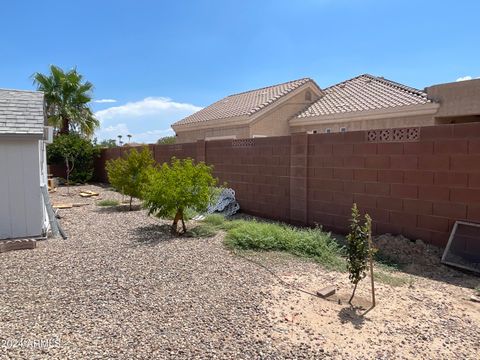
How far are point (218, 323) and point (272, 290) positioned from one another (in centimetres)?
112

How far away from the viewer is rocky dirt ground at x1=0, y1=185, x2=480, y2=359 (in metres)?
3.44

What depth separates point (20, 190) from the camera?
760cm

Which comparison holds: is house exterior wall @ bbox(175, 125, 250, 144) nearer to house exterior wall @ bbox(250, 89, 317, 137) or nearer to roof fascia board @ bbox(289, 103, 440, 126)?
house exterior wall @ bbox(250, 89, 317, 137)

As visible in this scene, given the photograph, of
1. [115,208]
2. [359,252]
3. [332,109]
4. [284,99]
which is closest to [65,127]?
[115,208]

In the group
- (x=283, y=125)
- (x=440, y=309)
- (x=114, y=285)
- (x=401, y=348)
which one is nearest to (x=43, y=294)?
(x=114, y=285)

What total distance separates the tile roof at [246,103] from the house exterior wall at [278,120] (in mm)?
496

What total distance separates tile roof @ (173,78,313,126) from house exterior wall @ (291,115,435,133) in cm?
267

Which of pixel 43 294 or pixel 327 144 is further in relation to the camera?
pixel 327 144

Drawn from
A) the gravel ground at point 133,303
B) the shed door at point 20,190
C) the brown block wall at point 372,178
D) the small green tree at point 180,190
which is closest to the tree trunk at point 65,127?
the brown block wall at point 372,178

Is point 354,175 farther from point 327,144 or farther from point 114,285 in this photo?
point 114,285

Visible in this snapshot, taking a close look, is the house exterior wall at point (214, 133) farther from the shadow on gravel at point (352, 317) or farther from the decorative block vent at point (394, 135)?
the shadow on gravel at point (352, 317)

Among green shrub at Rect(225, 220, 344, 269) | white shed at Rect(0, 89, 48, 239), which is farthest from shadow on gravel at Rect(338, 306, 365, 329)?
white shed at Rect(0, 89, 48, 239)

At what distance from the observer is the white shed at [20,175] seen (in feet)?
24.3

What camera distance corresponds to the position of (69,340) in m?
3.51
